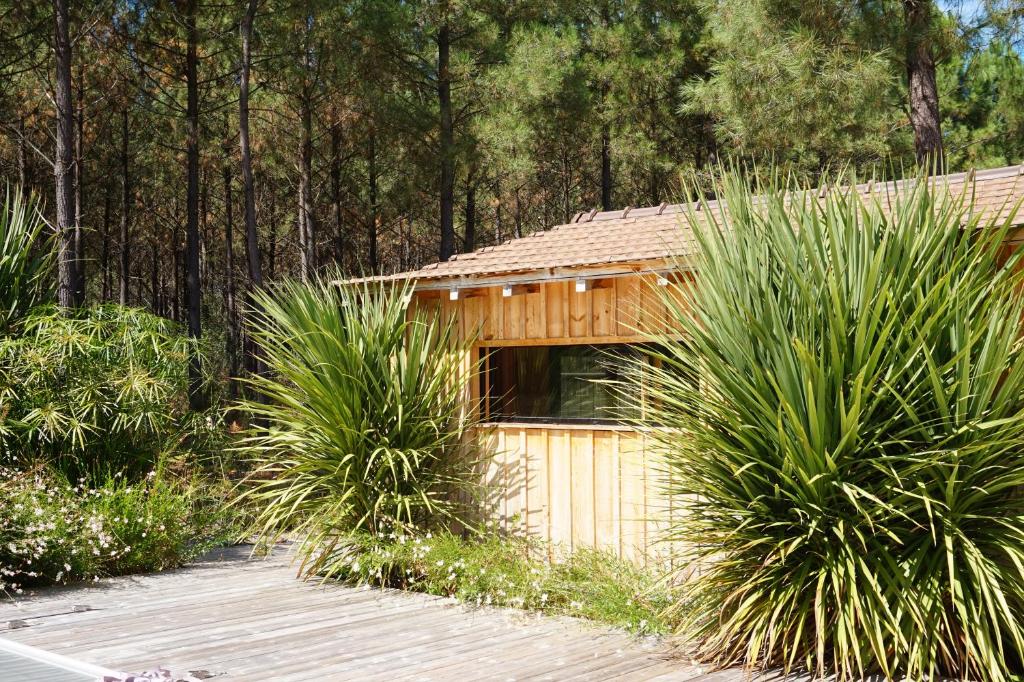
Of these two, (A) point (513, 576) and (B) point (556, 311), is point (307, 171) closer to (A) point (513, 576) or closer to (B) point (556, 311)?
(B) point (556, 311)

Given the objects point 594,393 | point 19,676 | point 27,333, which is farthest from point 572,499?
point 27,333

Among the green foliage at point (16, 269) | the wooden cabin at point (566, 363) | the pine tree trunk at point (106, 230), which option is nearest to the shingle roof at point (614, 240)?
the wooden cabin at point (566, 363)

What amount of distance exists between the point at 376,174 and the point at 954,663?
58.1 feet

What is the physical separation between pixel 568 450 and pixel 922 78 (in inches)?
301

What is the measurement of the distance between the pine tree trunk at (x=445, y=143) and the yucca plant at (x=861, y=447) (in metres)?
13.0

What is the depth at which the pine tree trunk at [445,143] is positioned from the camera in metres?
18.3

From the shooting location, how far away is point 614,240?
8.55 m

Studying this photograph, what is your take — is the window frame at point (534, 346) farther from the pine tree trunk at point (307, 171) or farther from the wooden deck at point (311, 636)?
the pine tree trunk at point (307, 171)

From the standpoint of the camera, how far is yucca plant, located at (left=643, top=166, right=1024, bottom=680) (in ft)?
16.0

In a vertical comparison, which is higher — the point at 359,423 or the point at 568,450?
the point at 359,423

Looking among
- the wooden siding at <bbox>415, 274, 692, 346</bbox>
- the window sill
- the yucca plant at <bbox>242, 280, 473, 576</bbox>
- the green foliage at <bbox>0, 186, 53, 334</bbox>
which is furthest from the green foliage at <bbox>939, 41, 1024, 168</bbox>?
the green foliage at <bbox>0, 186, 53, 334</bbox>

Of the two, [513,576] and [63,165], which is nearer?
[513,576]

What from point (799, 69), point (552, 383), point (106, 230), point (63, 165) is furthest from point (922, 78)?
point (106, 230)

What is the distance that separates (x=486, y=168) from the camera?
2125 centimetres
